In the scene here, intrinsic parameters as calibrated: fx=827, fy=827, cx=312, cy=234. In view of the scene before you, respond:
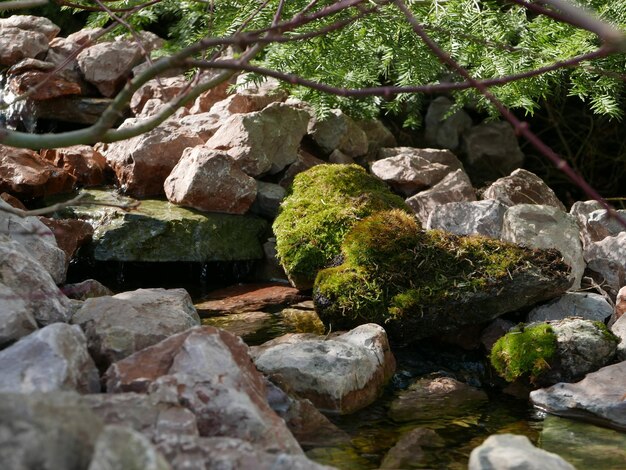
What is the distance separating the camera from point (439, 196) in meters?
6.56

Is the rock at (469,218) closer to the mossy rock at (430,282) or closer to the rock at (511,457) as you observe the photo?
the mossy rock at (430,282)

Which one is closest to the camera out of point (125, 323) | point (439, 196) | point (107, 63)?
point (125, 323)

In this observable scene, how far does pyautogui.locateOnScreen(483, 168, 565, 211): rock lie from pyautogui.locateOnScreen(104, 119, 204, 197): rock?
8.36 feet

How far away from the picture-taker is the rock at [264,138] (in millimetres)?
6770

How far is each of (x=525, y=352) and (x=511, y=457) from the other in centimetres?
197

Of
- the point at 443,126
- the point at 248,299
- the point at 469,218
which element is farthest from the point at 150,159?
the point at 443,126

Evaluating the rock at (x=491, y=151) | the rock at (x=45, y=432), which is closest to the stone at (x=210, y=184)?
the rock at (x=491, y=151)

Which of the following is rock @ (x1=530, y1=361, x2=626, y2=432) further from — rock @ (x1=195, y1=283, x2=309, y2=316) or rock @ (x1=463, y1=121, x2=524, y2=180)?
rock @ (x1=463, y1=121, x2=524, y2=180)

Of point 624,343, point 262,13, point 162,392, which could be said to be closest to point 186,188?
point 262,13

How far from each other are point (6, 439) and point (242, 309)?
385 cm

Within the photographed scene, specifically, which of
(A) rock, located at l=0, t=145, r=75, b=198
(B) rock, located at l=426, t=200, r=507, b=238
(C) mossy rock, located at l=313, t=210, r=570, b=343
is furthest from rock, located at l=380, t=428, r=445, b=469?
(A) rock, located at l=0, t=145, r=75, b=198

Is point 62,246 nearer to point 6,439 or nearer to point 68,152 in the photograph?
point 68,152

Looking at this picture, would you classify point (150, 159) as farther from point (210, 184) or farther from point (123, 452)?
Answer: point (123, 452)

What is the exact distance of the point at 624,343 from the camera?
4594mm
